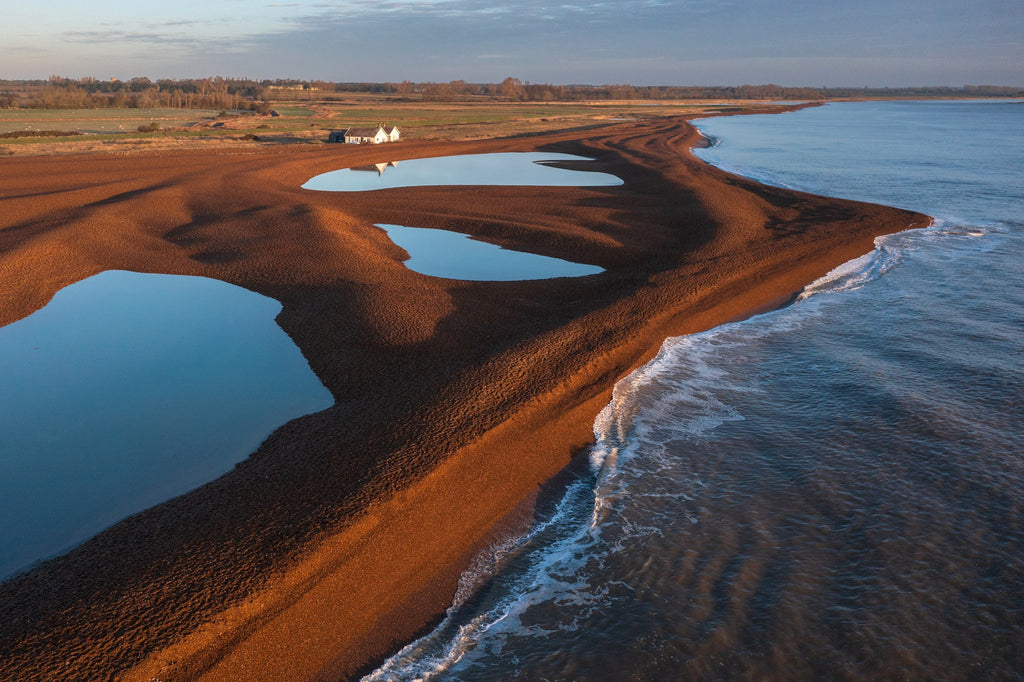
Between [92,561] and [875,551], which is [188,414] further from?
[875,551]

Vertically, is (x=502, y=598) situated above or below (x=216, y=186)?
below

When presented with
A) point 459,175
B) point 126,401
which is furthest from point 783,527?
point 459,175

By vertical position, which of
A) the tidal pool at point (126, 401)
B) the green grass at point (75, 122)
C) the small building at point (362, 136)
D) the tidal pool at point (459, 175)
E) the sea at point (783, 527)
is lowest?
the sea at point (783, 527)

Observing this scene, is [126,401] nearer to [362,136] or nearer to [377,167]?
[377,167]

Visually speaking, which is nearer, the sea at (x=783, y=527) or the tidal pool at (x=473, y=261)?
the sea at (x=783, y=527)

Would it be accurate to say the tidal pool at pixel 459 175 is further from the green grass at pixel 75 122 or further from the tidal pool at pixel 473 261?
the green grass at pixel 75 122

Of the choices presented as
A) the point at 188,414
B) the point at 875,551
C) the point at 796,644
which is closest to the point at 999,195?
the point at 875,551

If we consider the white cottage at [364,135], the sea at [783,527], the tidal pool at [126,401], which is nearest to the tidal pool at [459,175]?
the white cottage at [364,135]
